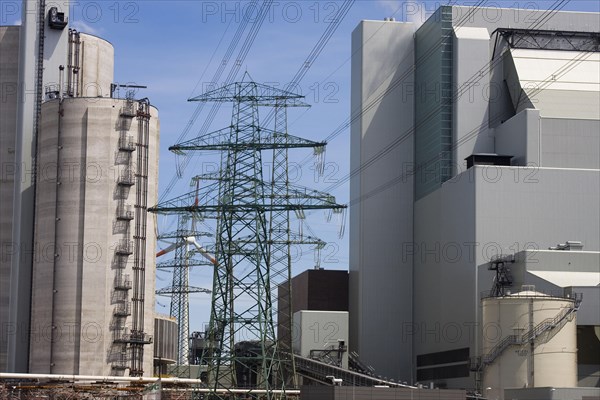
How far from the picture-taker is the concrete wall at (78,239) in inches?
3334

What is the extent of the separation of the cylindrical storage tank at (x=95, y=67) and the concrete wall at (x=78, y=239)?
5.84m

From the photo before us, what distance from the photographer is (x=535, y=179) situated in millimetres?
92438

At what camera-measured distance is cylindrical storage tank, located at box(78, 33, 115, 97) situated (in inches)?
3686

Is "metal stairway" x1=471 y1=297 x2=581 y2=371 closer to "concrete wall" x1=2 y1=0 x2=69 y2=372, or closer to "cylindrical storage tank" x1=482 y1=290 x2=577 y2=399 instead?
"cylindrical storage tank" x1=482 y1=290 x2=577 y2=399

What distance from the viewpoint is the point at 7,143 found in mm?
90812

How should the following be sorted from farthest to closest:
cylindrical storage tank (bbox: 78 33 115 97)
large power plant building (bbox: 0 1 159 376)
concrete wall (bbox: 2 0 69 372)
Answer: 1. cylindrical storage tank (bbox: 78 33 115 97)
2. concrete wall (bbox: 2 0 69 372)
3. large power plant building (bbox: 0 1 159 376)

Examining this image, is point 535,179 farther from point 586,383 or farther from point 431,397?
point 431,397

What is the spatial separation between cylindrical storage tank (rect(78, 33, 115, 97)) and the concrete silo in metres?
5.66

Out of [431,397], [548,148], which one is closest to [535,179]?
[548,148]

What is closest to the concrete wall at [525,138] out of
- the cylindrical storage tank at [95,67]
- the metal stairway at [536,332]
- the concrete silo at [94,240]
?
the metal stairway at [536,332]

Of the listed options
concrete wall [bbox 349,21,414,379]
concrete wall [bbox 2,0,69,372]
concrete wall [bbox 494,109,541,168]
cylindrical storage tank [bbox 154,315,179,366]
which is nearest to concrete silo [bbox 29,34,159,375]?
concrete wall [bbox 2,0,69,372]

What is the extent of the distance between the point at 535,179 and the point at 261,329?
4089 centimetres

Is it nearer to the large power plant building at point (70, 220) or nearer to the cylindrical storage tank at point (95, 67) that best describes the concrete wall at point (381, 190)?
the large power plant building at point (70, 220)

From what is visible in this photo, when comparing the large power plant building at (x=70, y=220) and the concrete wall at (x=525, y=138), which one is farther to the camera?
the concrete wall at (x=525, y=138)
